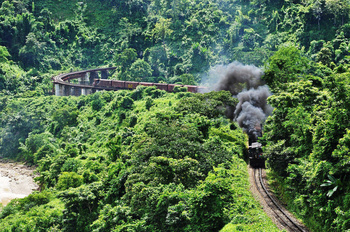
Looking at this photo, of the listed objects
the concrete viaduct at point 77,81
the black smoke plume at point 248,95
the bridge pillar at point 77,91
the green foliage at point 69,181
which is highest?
the black smoke plume at point 248,95

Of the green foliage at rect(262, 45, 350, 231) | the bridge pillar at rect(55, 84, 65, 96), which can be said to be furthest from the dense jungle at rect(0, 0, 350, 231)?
the bridge pillar at rect(55, 84, 65, 96)

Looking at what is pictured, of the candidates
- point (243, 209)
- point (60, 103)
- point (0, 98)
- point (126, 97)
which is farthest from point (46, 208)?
point (0, 98)

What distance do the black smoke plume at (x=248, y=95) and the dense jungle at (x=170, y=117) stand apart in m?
1.48

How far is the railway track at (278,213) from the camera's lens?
76.5ft

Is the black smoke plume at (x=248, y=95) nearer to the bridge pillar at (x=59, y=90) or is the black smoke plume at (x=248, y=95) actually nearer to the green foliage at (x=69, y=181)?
the green foliage at (x=69, y=181)

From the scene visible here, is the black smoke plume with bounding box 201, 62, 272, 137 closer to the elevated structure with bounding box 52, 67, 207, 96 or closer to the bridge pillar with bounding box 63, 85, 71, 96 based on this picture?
the elevated structure with bounding box 52, 67, 207, 96

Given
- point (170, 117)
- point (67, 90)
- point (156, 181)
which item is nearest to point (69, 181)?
point (170, 117)

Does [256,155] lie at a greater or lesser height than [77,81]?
greater

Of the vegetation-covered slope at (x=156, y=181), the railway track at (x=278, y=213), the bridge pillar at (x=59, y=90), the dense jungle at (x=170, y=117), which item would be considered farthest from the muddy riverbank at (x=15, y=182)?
the railway track at (x=278, y=213)

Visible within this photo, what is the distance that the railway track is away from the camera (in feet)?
76.5

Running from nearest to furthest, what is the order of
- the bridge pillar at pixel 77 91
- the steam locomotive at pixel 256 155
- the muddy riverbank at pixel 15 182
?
the steam locomotive at pixel 256 155 < the muddy riverbank at pixel 15 182 < the bridge pillar at pixel 77 91

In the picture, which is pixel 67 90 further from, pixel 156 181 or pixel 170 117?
pixel 156 181

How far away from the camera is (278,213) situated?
25547 millimetres

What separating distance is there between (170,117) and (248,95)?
1456 cm
